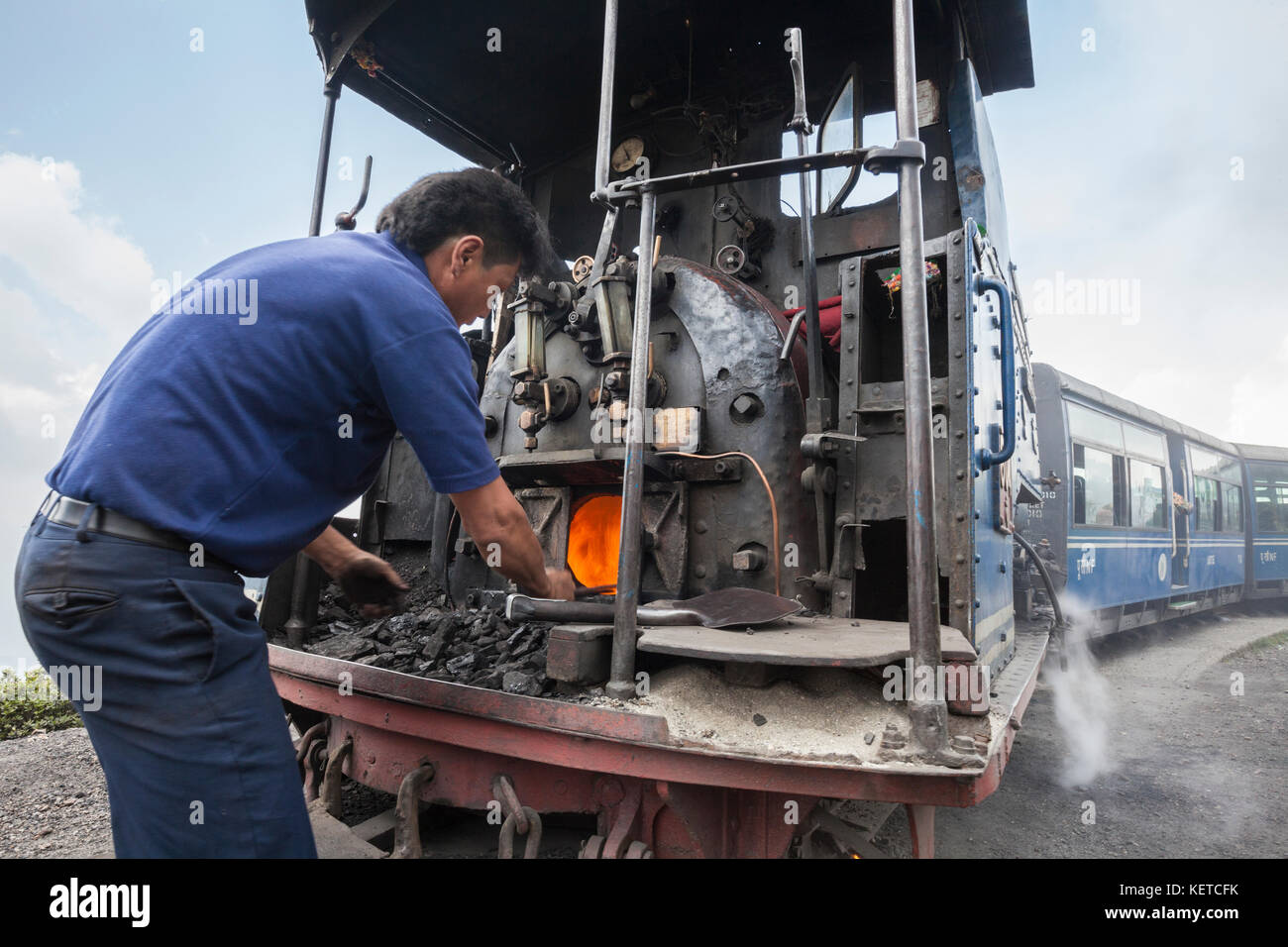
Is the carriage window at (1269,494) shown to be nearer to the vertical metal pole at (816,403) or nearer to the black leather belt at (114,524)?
the vertical metal pole at (816,403)

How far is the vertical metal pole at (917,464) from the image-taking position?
5.31ft

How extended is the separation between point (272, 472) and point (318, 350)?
0.95ft

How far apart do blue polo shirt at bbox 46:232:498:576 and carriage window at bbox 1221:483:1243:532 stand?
56.7 ft

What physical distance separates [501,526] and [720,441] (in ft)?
4.46

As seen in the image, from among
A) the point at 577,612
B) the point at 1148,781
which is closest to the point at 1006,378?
the point at 577,612

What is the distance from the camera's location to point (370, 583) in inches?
82.7

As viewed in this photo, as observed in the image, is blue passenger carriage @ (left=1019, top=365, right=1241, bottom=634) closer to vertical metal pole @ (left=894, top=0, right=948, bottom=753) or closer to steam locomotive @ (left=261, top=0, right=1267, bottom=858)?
steam locomotive @ (left=261, top=0, right=1267, bottom=858)

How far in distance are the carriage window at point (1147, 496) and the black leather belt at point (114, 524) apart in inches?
470

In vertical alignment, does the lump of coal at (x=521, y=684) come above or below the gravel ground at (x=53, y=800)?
above

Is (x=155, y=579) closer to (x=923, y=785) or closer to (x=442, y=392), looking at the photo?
(x=442, y=392)

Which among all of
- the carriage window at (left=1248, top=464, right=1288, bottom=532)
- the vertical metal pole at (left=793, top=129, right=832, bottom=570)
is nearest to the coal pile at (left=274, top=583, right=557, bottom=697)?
the vertical metal pole at (left=793, top=129, right=832, bottom=570)

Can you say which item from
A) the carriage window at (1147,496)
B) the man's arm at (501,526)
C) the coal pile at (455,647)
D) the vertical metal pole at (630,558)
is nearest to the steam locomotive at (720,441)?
the vertical metal pole at (630,558)

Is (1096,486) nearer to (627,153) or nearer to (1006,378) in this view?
(1006,378)

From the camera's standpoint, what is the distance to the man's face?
188cm
